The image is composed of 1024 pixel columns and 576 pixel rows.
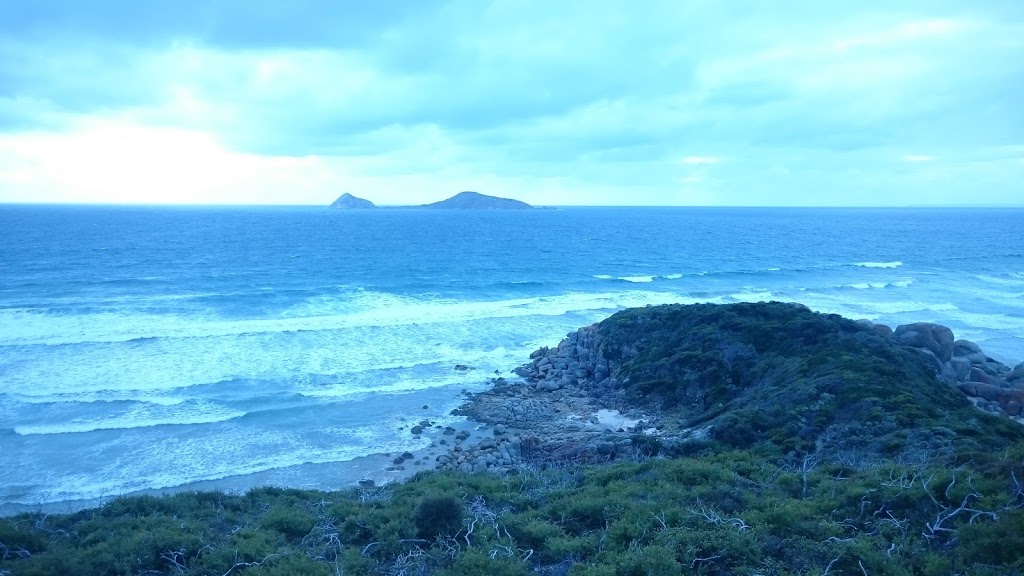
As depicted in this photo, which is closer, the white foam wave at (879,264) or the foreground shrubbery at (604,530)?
the foreground shrubbery at (604,530)

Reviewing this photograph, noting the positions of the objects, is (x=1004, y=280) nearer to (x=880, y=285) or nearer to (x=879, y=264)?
(x=879, y=264)

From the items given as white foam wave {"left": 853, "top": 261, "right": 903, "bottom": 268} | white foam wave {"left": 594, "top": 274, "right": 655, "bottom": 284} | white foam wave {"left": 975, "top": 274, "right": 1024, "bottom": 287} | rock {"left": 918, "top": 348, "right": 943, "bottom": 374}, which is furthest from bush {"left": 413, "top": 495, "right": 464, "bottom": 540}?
white foam wave {"left": 853, "top": 261, "right": 903, "bottom": 268}

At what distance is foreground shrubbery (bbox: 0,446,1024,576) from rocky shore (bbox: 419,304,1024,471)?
555 centimetres

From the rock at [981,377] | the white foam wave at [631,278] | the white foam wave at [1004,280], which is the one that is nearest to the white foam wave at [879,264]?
the white foam wave at [1004,280]

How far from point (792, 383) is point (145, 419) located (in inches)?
946

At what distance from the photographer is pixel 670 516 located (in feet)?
32.0

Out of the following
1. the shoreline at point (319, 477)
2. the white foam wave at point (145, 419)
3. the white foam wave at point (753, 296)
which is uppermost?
the white foam wave at point (753, 296)

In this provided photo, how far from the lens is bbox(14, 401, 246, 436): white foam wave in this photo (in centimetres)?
2192

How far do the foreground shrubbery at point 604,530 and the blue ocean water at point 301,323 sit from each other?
358 inches

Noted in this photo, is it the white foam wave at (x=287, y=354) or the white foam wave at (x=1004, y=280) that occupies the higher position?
the white foam wave at (x=1004, y=280)

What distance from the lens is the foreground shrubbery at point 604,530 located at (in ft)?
26.9

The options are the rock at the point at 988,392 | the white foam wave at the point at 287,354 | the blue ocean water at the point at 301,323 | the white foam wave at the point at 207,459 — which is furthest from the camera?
the white foam wave at the point at 287,354

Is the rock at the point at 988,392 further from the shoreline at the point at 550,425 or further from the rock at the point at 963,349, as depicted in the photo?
the rock at the point at 963,349

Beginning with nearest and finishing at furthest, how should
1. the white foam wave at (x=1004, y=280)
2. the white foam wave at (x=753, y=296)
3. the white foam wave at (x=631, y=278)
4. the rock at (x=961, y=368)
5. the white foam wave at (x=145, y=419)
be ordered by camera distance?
the white foam wave at (x=145, y=419) < the rock at (x=961, y=368) < the white foam wave at (x=753, y=296) < the white foam wave at (x=1004, y=280) < the white foam wave at (x=631, y=278)
